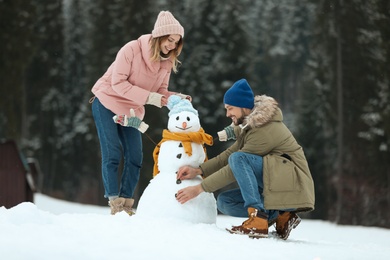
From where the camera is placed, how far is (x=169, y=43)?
614cm

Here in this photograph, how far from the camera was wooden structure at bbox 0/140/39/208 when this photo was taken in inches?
712

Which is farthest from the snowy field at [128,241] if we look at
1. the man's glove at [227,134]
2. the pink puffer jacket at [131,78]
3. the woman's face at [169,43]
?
the woman's face at [169,43]

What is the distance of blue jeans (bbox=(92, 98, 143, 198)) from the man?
3.14 ft

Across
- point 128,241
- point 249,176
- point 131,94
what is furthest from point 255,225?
point 131,94

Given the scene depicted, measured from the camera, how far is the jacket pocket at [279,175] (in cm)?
527

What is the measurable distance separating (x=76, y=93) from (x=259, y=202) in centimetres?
3253

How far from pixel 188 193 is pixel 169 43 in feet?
4.65

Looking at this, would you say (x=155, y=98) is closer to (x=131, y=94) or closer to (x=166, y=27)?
(x=131, y=94)

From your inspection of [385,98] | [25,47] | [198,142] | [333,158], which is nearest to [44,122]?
[25,47]

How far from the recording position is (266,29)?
4641 centimetres

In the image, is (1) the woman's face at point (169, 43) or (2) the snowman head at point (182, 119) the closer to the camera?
(2) the snowman head at point (182, 119)

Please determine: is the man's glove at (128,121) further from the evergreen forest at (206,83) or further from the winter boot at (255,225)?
the evergreen forest at (206,83)

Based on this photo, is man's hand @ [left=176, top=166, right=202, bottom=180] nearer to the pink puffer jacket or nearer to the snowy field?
the snowy field

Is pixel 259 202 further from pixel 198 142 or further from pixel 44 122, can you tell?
pixel 44 122
